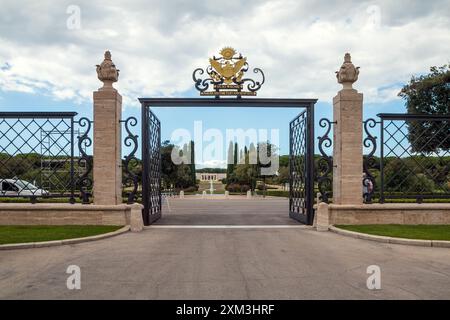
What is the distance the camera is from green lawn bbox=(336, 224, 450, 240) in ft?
29.2

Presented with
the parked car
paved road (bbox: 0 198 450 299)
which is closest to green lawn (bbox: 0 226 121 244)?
paved road (bbox: 0 198 450 299)

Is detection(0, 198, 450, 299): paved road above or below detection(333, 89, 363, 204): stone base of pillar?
below

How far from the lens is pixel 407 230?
977 cm

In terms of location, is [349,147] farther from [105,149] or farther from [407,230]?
[105,149]

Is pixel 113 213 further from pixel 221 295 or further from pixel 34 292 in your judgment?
A: pixel 221 295

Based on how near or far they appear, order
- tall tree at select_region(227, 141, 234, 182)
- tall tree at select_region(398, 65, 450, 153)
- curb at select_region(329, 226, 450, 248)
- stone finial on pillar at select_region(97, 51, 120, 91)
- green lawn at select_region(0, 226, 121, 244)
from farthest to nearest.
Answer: tall tree at select_region(227, 141, 234, 182), tall tree at select_region(398, 65, 450, 153), stone finial on pillar at select_region(97, 51, 120, 91), green lawn at select_region(0, 226, 121, 244), curb at select_region(329, 226, 450, 248)

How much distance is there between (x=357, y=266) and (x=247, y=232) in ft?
14.2

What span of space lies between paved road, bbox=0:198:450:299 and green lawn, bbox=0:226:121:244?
79cm

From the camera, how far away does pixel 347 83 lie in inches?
447

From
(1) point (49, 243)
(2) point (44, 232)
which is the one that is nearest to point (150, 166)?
(2) point (44, 232)

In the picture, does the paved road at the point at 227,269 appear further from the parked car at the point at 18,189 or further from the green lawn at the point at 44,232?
the parked car at the point at 18,189

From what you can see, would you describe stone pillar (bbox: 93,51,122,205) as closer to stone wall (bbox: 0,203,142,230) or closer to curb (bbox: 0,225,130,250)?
stone wall (bbox: 0,203,142,230)

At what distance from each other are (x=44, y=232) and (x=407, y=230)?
9.82 metres
